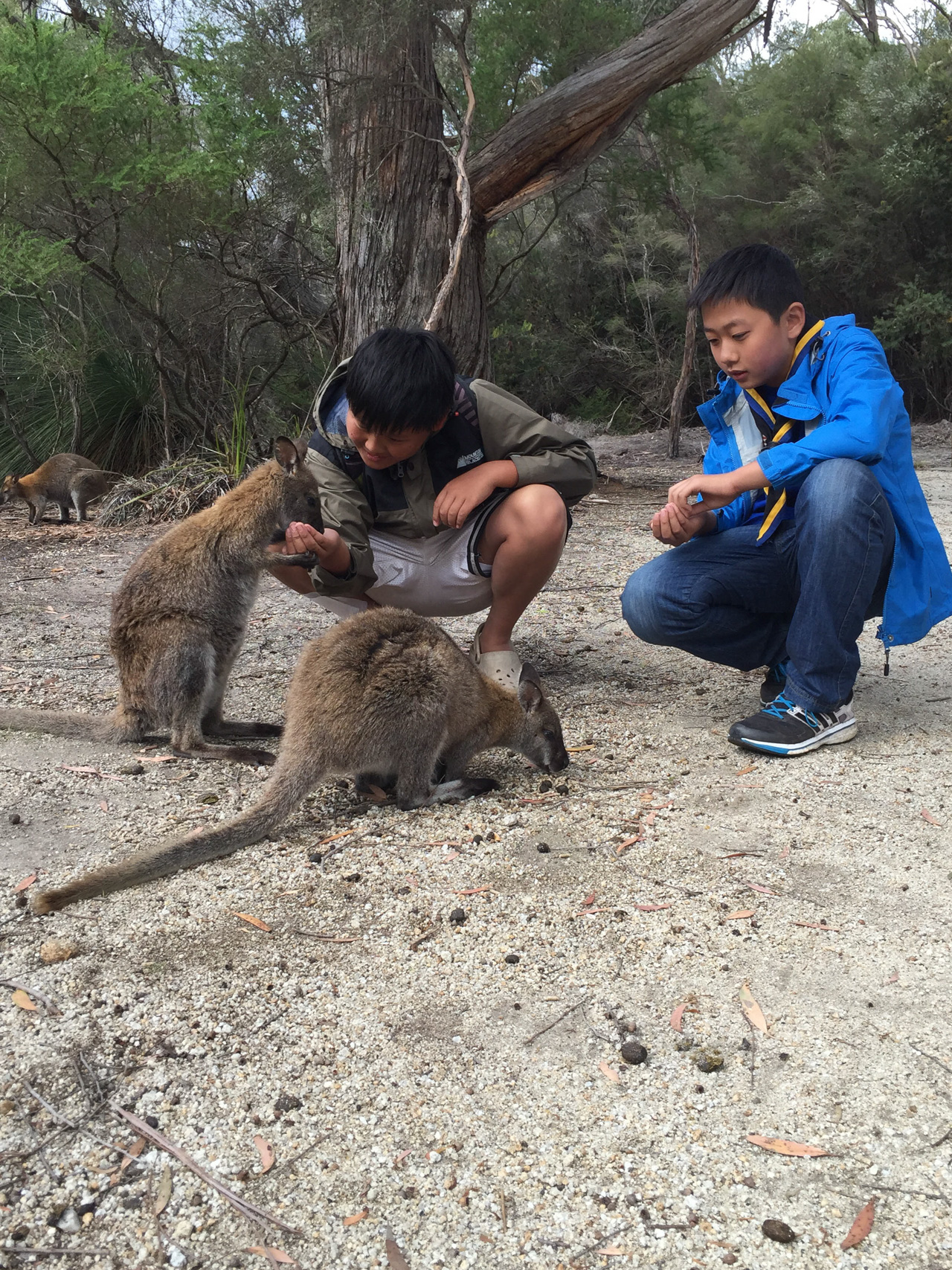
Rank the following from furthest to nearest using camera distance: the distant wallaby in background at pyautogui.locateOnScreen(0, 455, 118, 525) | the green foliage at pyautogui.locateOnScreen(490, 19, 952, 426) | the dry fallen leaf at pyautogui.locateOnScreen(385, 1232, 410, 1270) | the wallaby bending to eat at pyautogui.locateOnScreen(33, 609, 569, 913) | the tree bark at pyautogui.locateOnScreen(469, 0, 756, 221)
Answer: the green foliage at pyautogui.locateOnScreen(490, 19, 952, 426)
the distant wallaby in background at pyautogui.locateOnScreen(0, 455, 118, 525)
the tree bark at pyautogui.locateOnScreen(469, 0, 756, 221)
the wallaby bending to eat at pyautogui.locateOnScreen(33, 609, 569, 913)
the dry fallen leaf at pyautogui.locateOnScreen(385, 1232, 410, 1270)

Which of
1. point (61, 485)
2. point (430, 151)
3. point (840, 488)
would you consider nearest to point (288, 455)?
point (840, 488)

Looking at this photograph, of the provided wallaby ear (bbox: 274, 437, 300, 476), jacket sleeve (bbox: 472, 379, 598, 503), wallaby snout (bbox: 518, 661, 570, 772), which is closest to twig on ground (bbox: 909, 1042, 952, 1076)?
wallaby snout (bbox: 518, 661, 570, 772)

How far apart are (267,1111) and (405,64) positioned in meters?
6.60

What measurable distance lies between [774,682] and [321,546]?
169 cm

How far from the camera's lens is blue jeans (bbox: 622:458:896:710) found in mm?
3088

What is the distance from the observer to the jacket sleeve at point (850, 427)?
3066 mm

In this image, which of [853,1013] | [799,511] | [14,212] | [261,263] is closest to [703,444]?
[261,263]

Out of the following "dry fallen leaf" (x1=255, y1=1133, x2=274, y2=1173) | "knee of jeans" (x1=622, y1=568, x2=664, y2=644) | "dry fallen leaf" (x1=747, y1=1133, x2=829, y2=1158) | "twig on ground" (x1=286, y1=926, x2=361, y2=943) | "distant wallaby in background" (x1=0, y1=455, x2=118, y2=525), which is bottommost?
"dry fallen leaf" (x1=747, y1=1133, x2=829, y2=1158)

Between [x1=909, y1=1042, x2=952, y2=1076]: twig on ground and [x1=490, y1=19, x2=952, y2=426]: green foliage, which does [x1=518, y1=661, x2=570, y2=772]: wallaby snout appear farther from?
[x1=490, y1=19, x2=952, y2=426]: green foliage

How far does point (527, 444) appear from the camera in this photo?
3.73m

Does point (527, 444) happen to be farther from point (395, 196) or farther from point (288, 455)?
point (395, 196)

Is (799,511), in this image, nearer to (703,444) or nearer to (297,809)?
(297,809)

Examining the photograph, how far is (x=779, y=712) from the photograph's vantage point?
329 cm

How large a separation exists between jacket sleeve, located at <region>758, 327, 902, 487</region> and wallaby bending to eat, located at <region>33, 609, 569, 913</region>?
1125mm
